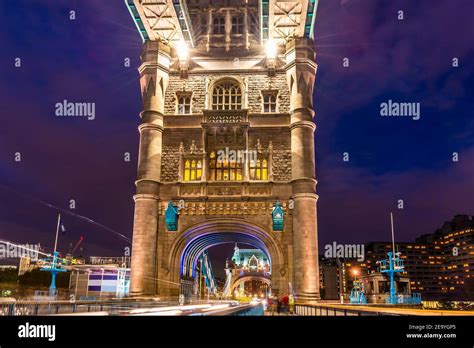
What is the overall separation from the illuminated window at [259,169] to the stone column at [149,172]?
6774mm

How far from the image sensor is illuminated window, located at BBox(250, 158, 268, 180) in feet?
104

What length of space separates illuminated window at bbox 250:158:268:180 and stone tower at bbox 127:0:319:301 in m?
0.07

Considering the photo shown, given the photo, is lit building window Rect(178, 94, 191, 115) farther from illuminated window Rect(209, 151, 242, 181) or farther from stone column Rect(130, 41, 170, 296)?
illuminated window Rect(209, 151, 242, 181)

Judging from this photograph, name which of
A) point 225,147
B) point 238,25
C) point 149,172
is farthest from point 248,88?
point 149,172

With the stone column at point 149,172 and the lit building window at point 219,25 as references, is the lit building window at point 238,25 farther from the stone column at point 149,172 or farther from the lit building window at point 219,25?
the stone column at point 149,172

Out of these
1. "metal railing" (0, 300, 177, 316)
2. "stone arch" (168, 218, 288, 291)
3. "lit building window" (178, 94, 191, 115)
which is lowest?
"metal railing" (0, 300, 177, 316)

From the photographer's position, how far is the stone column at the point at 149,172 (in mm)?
29297

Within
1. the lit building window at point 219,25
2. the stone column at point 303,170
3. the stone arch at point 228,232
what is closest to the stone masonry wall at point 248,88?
the stone column at point 303,170

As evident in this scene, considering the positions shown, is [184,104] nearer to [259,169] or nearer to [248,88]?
[248,88]

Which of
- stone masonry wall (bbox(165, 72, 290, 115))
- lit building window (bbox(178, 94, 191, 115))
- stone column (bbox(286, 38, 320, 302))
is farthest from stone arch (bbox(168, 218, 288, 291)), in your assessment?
lit building window (bbox(178, 94, 191, 115))

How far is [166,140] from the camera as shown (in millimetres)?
32531
